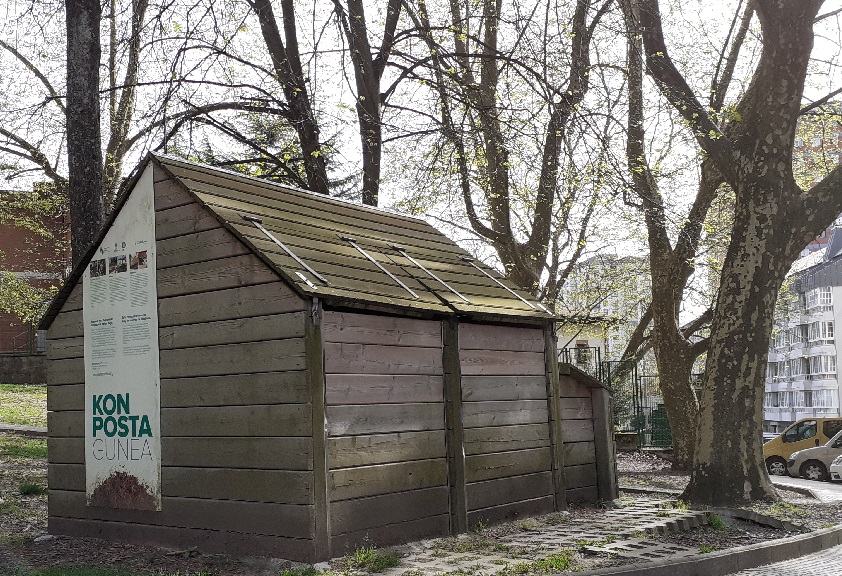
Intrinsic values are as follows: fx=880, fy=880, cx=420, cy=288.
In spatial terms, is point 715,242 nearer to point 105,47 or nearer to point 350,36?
point 350,36

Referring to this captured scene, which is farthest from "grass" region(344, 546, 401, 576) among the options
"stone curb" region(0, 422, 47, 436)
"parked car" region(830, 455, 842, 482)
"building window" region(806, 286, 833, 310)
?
"building window" region(806, 286, 833, 310)

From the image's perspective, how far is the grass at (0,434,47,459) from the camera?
15.3 m

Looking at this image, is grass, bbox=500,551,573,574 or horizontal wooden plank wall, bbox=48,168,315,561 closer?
grass, bbox=500,551,573,574

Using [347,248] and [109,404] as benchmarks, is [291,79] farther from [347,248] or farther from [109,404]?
[109,404]

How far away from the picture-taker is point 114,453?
8.95 m

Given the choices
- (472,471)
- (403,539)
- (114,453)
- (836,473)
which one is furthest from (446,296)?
(836,473)

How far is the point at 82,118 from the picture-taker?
12.0 m

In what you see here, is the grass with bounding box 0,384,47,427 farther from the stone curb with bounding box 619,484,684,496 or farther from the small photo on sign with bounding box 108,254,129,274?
the stone curb with bounding box 619,484,684,496

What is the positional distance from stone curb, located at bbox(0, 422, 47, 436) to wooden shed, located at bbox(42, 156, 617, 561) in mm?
9749

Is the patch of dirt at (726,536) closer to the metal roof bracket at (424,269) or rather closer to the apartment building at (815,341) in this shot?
the metal roof bracket at (424,269)

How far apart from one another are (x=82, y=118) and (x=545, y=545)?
8.26m

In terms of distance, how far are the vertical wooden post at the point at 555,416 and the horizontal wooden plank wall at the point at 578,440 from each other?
31 centimetres

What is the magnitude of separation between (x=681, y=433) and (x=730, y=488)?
25.0ft

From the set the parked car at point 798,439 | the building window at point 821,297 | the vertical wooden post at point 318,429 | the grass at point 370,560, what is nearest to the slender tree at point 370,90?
the vertical wooden post at point 318,429
